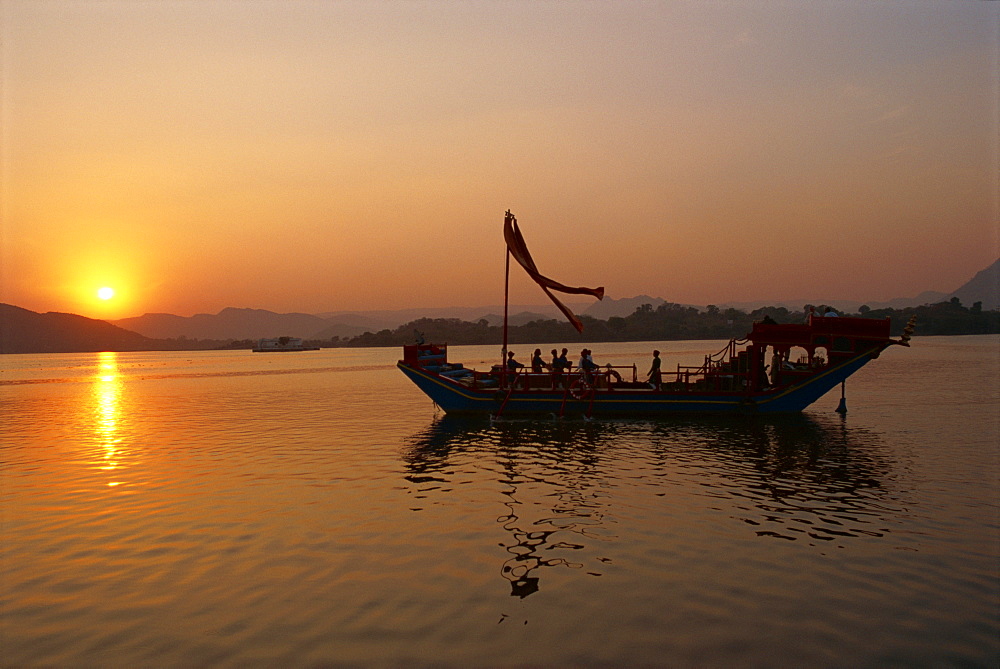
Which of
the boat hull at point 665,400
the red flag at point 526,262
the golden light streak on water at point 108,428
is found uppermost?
the red flag at point 526,262

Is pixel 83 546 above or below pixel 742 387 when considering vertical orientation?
below

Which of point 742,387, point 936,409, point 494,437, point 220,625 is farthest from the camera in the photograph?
point 936,409

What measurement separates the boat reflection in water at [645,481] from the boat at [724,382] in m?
1.15

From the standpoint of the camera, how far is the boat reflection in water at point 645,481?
45.0 ft

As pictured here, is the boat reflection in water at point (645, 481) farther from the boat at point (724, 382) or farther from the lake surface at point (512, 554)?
the boat at point (724, 382)

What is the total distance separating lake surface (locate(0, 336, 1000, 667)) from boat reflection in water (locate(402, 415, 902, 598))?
108mm

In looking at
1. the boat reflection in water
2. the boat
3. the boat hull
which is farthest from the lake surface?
the boat

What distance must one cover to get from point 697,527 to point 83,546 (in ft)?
45.9

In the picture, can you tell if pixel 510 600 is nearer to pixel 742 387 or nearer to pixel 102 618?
pixel 102 618

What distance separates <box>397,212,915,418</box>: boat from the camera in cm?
3161

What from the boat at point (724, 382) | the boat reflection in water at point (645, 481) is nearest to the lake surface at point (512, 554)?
the boat reflection in water at point (645, 481)

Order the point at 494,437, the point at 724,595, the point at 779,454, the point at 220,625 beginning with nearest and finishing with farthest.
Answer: the point at 220,625 < the point at 724,595 < the point at 779,454 < the point at 494,437

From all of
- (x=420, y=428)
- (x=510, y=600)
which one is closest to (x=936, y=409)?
(x=420, y=428)

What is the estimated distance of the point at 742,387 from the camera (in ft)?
108
